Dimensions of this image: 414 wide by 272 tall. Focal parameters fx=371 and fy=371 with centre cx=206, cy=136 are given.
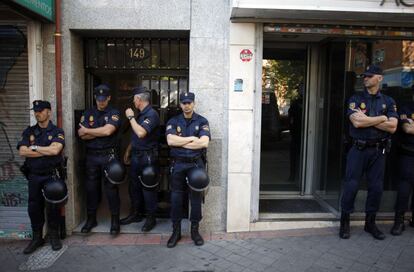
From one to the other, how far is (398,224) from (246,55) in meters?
3.01

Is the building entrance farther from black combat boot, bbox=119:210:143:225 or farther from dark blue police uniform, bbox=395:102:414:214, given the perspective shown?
dark blue police uniform, bbox=395:102:414:214

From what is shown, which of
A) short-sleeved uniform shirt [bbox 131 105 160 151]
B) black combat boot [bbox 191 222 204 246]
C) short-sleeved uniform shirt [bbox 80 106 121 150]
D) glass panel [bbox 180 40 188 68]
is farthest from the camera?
glass panel [bbox 180 40 188 68]

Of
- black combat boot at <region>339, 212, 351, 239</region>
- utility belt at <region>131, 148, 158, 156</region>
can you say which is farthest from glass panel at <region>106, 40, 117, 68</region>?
black combat boot at <region>339, 212, 351, 239</region>

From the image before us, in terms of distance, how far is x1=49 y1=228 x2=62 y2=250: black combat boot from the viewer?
4625 mm

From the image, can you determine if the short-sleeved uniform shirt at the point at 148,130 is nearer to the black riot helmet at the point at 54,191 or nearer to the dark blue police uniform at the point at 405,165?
the black riot helmet at the point at 54,191

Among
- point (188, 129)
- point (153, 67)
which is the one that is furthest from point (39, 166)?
point (153, 67)

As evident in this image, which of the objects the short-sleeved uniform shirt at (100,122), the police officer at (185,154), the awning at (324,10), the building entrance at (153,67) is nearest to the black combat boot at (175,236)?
the police officer at (185,154)

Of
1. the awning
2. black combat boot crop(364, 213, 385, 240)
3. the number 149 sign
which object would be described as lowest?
black combat boot crop(364, 213, 385, 240)

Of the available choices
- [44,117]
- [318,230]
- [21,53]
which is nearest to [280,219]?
[318,230]

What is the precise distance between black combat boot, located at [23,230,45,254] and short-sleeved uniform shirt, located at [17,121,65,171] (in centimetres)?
87

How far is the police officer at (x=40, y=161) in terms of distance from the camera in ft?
14.5

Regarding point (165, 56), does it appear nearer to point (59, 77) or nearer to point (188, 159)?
point (59, 77)

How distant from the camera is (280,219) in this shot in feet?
17.1

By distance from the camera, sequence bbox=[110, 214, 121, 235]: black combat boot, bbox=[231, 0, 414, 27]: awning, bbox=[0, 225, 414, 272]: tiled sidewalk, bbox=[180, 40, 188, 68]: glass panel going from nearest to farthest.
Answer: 1. bbox=[0, 225, 414, 272]: tiled sidewalk
2. bbox=[231, 0, 414, 27]: awning
3. bbox=[110, 214, 121, 235]: black combat boot
4. bbox=[180, 40, 188, 68]: glass panel
